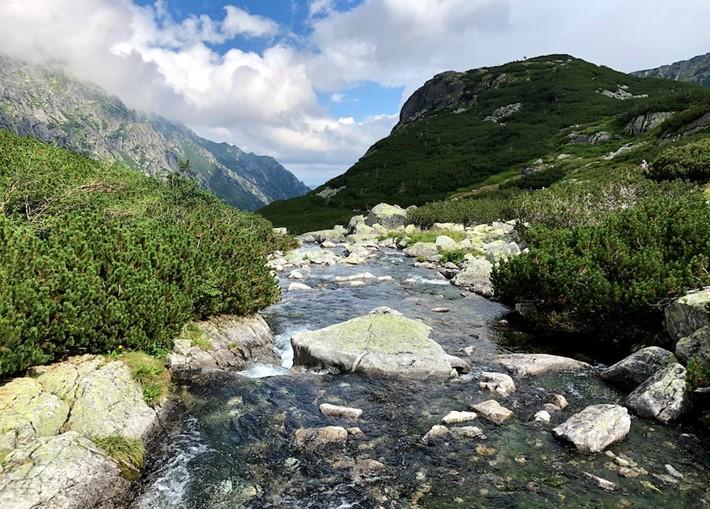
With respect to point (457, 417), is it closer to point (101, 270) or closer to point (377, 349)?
point (377, 349)

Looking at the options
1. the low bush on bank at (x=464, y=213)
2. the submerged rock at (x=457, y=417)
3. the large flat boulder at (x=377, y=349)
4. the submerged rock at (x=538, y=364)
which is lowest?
the submerged rock at (x=538, y=364)

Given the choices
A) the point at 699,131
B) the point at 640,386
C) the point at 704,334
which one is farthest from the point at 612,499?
the point at 699,131

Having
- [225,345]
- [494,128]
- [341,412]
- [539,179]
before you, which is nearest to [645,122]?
[539,179]

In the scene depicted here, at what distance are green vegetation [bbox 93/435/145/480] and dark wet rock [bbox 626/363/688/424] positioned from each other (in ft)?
33.9

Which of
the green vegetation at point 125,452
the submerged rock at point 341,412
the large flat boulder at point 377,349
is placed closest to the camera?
the green vegetation at point 125,452

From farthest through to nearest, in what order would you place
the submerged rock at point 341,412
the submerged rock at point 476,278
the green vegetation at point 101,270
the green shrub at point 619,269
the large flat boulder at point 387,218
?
the large flat boulder at point 387,218, the submerged rock at point 476,278, the green shrub at point 619,269, the submerged rock at point 341,412, the green vegetation at point 101,270

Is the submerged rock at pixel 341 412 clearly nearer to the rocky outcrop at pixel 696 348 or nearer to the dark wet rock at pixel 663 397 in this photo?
the dark wet rock at pixel 663 397

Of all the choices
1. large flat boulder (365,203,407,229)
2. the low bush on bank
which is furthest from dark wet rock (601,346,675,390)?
large flat boulder (365,203,407,229)

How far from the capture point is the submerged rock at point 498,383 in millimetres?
11469

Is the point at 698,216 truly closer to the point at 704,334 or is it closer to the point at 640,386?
the point at 704,334

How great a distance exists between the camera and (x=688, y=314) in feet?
38.8

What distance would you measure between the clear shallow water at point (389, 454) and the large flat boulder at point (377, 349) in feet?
1.78

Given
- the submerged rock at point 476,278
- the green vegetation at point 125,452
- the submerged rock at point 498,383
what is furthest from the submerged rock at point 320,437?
the submerged rock at point 476,278

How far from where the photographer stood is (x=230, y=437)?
30.6 ft
